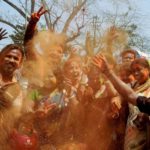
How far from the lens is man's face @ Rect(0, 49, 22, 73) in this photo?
195 inches

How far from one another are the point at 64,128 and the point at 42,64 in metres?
0.97

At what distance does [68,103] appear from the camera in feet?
17.0

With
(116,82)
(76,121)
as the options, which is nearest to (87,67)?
(76,121)

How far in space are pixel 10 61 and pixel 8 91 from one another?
34 centimetres

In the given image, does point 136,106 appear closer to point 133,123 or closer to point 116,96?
point 133,123

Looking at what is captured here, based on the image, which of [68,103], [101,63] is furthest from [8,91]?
[101,63]

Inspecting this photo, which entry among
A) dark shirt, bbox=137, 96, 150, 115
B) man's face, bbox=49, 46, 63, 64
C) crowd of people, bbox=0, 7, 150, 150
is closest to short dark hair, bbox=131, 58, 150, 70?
crowd of people, bbox=0, 7, 150, 150

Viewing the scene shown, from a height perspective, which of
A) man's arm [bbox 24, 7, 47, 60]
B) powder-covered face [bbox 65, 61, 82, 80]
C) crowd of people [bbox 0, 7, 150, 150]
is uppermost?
man's arm [bbox 24, 7, 47, 60]

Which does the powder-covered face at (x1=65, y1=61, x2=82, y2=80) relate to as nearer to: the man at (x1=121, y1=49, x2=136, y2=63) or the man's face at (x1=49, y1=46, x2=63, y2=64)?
the man's face at (x1=49, y1=46, x2=63, y2=64)

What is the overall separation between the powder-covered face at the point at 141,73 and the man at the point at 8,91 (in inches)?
53.2

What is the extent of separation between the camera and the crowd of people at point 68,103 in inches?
186

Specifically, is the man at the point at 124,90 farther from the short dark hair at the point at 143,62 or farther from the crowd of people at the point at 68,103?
the short dark hair at the point at 143,62

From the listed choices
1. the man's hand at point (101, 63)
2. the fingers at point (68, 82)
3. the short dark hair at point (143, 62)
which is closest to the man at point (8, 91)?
the fingers at point (68, 82)

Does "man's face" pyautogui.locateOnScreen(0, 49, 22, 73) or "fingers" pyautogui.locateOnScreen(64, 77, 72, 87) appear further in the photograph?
"fingers" pyautogui.locateOnScreen(64, 77, 72, 87)
